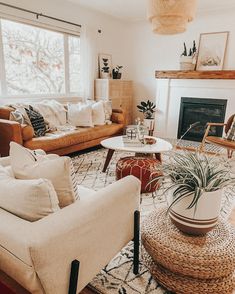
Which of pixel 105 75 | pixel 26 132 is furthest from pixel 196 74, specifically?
pixel 26 132

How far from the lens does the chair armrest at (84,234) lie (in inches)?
32.4

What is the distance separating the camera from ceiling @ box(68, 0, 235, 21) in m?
4.12

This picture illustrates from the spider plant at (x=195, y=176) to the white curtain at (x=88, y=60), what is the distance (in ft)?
13.1

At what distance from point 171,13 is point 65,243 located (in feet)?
6.53

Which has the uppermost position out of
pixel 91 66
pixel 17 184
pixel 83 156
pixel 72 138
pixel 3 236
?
pixel 91 66

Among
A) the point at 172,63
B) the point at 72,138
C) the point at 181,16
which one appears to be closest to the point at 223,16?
the point at 172,63

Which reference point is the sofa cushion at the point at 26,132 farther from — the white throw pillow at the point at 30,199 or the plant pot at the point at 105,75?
the plant pot at the point at 105,75

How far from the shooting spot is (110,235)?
1.16 m

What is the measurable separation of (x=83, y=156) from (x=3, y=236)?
114 inches

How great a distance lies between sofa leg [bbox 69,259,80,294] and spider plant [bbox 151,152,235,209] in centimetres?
50

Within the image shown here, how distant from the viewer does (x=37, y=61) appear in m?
4.06

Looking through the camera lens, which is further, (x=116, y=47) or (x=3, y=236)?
(x=116, y=47)

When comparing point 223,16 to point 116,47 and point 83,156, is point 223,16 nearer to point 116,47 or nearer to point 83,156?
point 116,47

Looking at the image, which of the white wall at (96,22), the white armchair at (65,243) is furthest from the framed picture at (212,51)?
the white armchair at (65,243)
